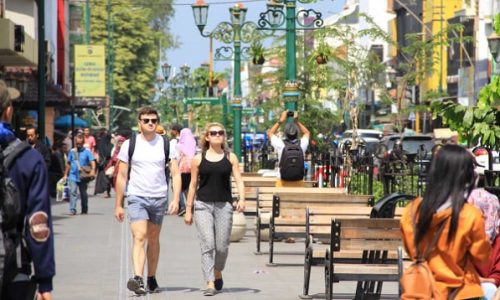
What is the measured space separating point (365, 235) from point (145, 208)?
8.72ft

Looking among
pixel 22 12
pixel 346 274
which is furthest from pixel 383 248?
pixel 22 12

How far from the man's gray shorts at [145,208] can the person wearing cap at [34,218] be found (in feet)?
22.5

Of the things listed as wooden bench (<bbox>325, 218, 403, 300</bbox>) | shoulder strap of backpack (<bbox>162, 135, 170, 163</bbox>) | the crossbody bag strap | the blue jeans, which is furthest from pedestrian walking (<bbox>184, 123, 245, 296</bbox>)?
the blue jeans

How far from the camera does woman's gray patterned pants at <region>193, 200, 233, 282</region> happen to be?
46.2 feet

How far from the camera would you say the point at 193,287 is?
1495 cm

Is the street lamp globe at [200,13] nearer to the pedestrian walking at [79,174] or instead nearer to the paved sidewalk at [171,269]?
the pedestrian walking at [79,174]

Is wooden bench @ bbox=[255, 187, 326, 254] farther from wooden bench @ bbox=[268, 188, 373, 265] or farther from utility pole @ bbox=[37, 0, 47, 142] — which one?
utility pole @ bbox=[37, 0, 47, 142]

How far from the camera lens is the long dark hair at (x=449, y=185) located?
7357 mm

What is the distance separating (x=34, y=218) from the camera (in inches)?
277

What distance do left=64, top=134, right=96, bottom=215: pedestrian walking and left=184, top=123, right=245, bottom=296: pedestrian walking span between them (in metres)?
14.5

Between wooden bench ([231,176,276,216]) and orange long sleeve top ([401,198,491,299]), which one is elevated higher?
orange long sleeve top ([401,198,491,299])

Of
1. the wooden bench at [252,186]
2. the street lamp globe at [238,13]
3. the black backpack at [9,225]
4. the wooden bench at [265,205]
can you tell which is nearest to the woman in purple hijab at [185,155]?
the wooden bench at [252,186]

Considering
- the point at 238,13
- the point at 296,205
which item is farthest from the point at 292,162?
the point at 238,13

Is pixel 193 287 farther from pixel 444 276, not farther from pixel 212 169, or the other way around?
pixel 444 276
